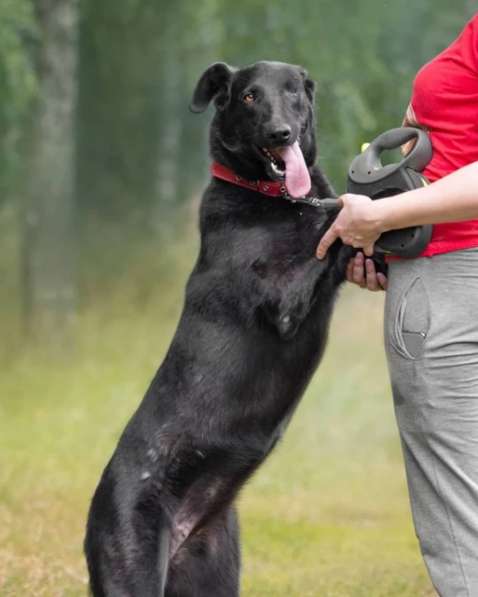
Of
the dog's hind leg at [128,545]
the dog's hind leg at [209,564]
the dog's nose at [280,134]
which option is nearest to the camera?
the dog's hind leg at [128,545]

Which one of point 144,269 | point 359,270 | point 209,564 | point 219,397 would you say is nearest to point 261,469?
point 209,564

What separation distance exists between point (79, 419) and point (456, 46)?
24.3ft

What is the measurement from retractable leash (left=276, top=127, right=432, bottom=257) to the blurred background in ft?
7.77

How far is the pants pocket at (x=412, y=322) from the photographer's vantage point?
3070 millimetres

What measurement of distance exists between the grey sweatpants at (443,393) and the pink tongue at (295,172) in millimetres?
662

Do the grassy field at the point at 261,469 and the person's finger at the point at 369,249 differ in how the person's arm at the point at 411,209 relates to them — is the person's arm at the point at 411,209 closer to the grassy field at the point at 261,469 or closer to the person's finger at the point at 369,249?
the person's finger at the point at 369,249

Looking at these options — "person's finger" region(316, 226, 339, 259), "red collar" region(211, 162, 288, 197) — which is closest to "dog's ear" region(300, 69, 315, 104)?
"red collar" region(211, 162, 288, 197)

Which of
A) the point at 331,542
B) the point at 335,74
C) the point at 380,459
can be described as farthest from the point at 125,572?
the point at 335,74

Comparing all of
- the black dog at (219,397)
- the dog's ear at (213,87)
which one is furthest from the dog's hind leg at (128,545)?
the dog's ear at (213,87)

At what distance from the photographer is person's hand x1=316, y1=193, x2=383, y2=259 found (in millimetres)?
3131

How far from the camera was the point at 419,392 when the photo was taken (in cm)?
310

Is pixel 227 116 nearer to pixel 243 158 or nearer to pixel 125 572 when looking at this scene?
pixel 243 158

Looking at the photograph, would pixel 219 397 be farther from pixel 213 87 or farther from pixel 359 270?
pixel 213 87

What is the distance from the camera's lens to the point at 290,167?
3.79 m
